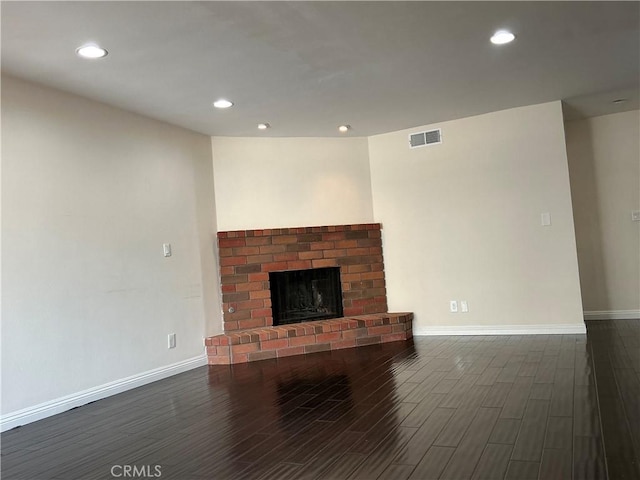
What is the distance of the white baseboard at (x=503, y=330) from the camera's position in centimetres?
487

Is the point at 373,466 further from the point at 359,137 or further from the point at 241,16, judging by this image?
the point at 359,137

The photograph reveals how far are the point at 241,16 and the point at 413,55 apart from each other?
1.28 metres

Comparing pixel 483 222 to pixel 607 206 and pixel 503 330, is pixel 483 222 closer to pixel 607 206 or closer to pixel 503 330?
pixel 503 330

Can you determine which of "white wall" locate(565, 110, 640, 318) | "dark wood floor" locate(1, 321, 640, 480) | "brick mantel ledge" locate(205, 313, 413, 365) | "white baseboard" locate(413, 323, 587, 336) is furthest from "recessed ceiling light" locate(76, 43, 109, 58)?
"white wall" locate(565, 110, 640, 318)

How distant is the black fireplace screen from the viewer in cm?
Answer: 548

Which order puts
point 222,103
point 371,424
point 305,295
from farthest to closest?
point 305,295 < point 222,103 < point 371,424

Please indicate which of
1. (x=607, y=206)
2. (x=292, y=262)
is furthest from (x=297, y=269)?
(x=607, y=206)

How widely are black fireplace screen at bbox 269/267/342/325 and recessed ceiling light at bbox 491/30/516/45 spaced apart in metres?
3.03

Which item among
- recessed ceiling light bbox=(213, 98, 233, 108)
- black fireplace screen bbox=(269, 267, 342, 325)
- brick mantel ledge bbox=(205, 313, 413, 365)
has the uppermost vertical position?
recessed ceiling light bbox=(213, 98, 233, 108)

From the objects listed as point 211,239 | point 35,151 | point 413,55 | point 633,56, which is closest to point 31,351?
point 35,151

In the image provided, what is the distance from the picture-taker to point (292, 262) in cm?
540

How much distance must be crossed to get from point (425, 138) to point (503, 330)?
7.28 feet

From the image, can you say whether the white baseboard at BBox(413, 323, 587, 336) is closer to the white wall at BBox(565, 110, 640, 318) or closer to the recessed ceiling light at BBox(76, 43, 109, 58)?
the white wall at BBox(565, 110, 640, 318)

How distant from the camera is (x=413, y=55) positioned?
11.1ft
